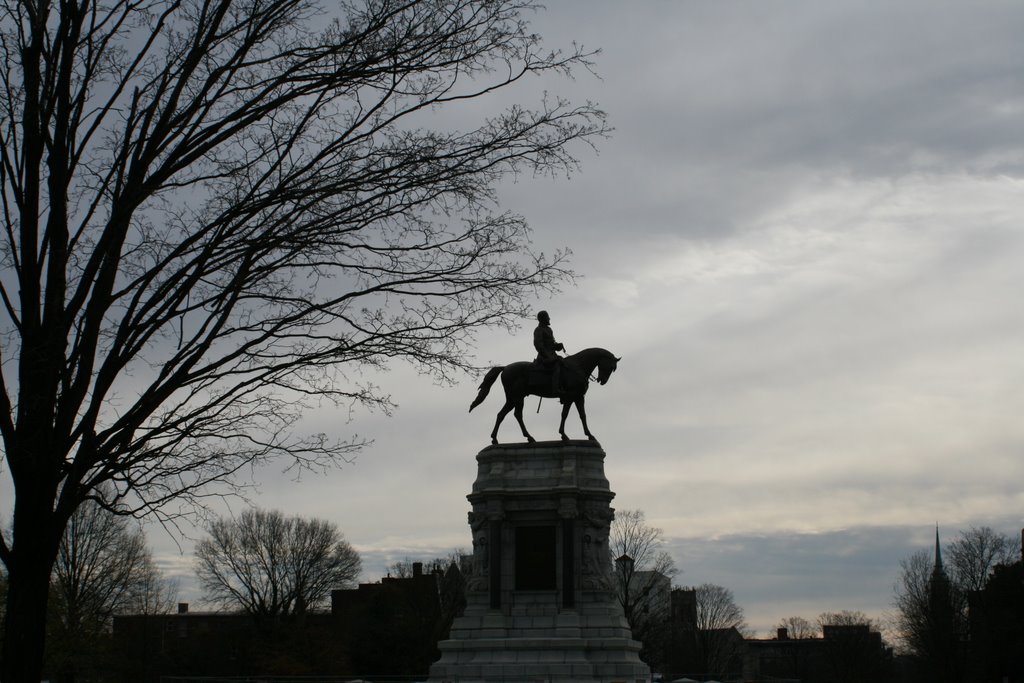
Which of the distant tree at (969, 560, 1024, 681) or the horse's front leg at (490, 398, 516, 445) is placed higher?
the horse's front leg at (490, 398, 516, 445)

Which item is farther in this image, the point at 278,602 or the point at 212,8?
the point at 278,602

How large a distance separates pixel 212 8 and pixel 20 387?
3.47 metres

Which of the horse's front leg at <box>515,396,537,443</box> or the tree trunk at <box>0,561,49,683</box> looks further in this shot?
the horse's front leg at <box>515,396,537,443</box>

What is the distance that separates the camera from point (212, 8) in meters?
9.77

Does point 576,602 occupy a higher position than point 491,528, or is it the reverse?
point 491,528

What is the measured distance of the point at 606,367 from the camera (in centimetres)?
3188

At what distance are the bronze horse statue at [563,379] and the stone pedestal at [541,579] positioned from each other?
1.00 meters

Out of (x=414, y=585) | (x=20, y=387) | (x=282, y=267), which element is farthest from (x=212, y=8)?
(x=414, y=585)

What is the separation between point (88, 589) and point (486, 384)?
1407 inches

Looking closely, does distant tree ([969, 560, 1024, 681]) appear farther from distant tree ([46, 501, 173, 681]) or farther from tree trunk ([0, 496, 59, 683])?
tree trunk ([0, 496, 59, 683])

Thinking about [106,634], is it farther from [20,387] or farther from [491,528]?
[20,387]

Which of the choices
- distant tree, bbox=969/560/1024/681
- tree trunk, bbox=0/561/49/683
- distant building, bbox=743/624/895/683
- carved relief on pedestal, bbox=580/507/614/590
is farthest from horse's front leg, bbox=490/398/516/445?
distant building, bbox=743/624/895/683

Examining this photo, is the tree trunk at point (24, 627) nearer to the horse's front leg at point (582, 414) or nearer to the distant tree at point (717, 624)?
the horse's front leg at point (582, 414)

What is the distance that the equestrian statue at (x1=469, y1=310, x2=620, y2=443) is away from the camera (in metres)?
31.6
